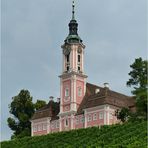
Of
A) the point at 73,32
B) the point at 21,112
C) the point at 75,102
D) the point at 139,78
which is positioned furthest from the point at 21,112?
the point at 139,78

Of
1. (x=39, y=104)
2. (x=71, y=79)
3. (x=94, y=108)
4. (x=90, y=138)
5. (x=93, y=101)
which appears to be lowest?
(x=90, y=138)

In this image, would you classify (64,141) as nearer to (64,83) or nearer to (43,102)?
(64,83)

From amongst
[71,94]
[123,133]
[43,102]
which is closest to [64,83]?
[71,94]

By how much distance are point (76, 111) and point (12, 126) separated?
8.36 meters

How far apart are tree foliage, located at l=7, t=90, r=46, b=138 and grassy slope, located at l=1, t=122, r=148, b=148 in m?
18.0

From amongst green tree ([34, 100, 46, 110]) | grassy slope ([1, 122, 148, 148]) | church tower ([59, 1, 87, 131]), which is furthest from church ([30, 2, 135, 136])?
grassy slope ([1, 122, 148, 148])

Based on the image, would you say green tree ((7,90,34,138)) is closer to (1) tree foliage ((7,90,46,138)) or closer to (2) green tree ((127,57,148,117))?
(1) tree foliage ((7,90,46,138))

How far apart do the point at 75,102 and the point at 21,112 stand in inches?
300

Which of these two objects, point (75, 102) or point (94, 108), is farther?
point (75, 102)

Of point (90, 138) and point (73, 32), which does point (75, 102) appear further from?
point (90, 138)

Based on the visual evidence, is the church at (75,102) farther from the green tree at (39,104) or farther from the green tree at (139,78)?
the green tree at (139,78)

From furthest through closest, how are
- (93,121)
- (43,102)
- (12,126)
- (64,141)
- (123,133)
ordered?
(43,102)
(12,126)
(93,121)
(64,141)
(123,133)

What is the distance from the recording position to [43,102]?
76812 millimetres

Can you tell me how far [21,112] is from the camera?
7262 centimetres
